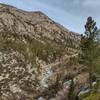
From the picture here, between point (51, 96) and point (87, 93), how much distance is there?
125 feet

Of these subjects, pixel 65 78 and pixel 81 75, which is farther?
pixel 65 78

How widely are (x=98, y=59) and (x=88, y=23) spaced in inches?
524

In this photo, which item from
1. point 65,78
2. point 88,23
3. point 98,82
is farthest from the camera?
point 65,78

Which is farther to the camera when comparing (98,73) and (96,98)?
(98,73)

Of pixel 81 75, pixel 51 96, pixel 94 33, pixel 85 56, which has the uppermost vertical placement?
pixel 94 33

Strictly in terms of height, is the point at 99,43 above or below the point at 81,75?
above

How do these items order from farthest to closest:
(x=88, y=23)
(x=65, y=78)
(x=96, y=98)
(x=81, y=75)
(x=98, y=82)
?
(x=65, y=78) → (x=81, y=75) → (x=98, y=82) → (x=88, y=23) → (x=96, y=98)

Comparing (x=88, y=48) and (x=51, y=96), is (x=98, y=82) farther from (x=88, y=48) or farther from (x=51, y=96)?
(x=51, y=96)

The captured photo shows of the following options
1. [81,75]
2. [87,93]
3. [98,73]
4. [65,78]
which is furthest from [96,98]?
[65,78]

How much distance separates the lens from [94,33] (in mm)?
117625

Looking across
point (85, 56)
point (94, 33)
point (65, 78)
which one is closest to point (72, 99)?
point (85, 56)

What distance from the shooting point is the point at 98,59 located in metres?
122

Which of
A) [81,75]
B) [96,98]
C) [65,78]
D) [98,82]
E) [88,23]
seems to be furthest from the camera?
[65,78]

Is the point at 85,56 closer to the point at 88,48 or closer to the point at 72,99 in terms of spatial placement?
the point at 88,48
